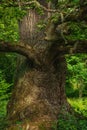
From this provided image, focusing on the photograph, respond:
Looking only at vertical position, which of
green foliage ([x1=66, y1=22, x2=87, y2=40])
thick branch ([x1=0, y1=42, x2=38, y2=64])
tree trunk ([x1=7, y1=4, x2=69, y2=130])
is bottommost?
tree trunk ([x1=7, y1=4, x2=69, y2=130])

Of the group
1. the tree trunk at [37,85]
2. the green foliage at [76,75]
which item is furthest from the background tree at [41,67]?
the green foliage at [76,75]

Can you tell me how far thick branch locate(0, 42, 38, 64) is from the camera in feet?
35.5

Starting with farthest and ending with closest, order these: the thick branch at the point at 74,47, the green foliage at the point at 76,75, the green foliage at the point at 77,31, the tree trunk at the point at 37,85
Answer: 1. the green foliage at the point at 76,75
2. the tree trunk at the point at 37,85
3. the thick branch at the point at 74,47
4. the green foliage at the point at 77,31

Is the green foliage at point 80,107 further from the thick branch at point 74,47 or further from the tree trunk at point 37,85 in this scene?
the thick branch at point 74,47

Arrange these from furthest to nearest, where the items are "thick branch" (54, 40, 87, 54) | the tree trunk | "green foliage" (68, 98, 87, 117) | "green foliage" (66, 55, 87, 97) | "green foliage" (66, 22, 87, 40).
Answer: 1. "green foliage" (66, 55, 87, 97)
2. "green foliage" (68, 98, 87, 117)
3. the tree trunk
4. "thick branch" (54, 40, 87, 54)
5. "green foliage" (66, 22, 87, 40)

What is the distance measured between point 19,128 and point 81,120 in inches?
86.3

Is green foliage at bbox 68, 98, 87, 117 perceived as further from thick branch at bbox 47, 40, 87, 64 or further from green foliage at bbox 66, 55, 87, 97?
thick branch at bbox 47, 40, 87, 64

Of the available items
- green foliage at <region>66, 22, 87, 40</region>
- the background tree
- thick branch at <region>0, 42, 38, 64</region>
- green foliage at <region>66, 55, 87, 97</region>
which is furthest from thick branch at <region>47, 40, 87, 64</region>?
green foliage at <region>66, 55, 87, 97</region>

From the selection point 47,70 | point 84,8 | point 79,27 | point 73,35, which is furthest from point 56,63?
point 84,8

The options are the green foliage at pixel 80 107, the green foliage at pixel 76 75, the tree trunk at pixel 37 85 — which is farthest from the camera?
the green foliage at pixel 76 75

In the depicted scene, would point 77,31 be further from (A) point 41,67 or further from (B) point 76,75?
(B) point 76,75

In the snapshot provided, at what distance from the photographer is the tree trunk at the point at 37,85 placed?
11.3m

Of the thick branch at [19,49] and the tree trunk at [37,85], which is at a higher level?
the thick branch at [19,49]

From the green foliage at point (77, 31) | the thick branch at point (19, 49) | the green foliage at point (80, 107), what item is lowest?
the green foliage at point (80, 107)
